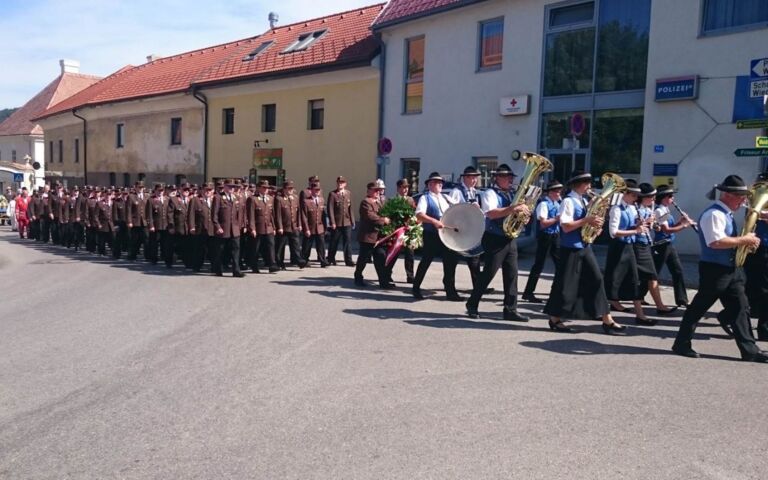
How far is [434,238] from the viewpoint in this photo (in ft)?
33.4

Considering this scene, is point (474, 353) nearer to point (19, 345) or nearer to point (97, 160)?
point (19, 345)

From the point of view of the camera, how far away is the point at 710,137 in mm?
14773

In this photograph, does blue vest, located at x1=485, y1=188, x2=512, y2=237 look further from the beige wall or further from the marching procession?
the beige wall

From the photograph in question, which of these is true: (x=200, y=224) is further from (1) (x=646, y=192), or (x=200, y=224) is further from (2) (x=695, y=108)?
(2) (x=695, y=108)

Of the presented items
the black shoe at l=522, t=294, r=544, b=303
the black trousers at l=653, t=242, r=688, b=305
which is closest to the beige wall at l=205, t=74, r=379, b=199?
the black shoe at l=522, t=294, r=544, b=303

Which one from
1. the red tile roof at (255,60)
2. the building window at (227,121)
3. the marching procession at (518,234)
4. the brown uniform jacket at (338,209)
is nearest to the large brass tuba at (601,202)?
the marching procession at (518,234)

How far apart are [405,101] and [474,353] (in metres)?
16.2

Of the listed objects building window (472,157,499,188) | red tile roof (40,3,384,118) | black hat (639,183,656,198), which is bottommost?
black hat (639,183,656,198)

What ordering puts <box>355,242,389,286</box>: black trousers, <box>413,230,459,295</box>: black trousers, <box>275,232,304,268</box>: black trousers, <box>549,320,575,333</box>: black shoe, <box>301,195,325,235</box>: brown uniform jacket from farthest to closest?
<box>301,195,325,235</box>: brown uniform jacket → <box>275,232,304,268</box>: black trousers → <box>355,242,389,286</box>: black trousers → <box>413,230,459,295</box>: black trousers → <box>549,320,575,333</box>: black shoe

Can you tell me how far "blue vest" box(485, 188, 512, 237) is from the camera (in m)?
8.36

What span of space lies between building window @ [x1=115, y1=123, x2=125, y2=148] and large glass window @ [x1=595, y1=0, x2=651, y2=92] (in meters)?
27.7

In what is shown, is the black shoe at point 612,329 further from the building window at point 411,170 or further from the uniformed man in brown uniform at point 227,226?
the building window at point 411,170

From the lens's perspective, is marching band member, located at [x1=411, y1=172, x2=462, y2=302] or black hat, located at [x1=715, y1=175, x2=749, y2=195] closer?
black hat, located at [x1=715, y1=175, x2=749, y2=195]

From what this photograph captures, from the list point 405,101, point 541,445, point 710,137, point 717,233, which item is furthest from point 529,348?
point 405,101
